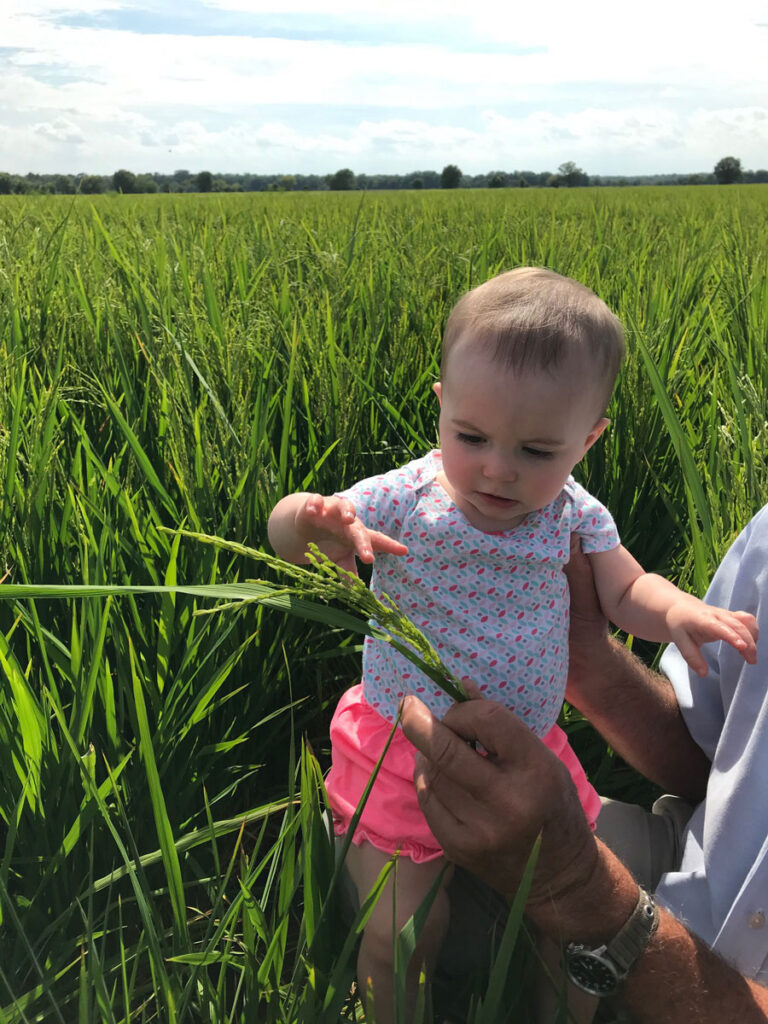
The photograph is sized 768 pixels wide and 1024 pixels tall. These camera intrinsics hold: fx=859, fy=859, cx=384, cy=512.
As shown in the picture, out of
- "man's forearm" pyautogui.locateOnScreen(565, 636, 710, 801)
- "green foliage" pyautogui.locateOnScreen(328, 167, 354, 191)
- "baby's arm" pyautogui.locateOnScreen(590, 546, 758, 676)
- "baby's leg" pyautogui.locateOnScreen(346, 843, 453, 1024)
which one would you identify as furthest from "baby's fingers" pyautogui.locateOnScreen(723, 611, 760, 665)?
"green foliage" pyautogui.locateOnScreen(328, 167, 354, 191)

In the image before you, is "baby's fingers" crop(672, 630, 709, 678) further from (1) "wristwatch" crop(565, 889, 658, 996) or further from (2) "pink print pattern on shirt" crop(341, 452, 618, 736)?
(1) "wristwatch" crop(565, 889, 658, 996)

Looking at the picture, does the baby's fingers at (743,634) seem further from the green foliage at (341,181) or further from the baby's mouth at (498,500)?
the green foliage at (341,181)

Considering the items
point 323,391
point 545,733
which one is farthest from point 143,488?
point 545,733

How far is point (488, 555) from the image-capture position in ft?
4.23

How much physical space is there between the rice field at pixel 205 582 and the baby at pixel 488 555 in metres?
0.12

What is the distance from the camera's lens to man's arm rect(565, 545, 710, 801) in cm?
153

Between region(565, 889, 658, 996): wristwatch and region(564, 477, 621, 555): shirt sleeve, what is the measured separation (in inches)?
21.3

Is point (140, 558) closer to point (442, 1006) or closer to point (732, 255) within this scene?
point (442, 1006)

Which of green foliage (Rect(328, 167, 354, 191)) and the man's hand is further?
green foliage (Rect(328, 167, 354, 191))

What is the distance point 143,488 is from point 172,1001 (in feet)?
3.40

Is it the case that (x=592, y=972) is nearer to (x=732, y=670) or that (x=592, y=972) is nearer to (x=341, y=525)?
(x=732, y=670)

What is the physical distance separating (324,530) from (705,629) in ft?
1.72

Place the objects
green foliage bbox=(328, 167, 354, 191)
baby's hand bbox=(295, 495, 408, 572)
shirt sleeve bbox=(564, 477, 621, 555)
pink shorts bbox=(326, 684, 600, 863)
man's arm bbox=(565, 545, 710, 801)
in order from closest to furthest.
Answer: baby's hand bbox=(295, 495, 408, 572) < pink shorts bbox=(326, 684, 600, 863) < shirt sleeve bbox=(564, 477, 621, 555) < man's arm bbox=(565, 545, 710, 801) < green foliage bbox=(328, 167, 354, 191)

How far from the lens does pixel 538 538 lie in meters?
1.31
